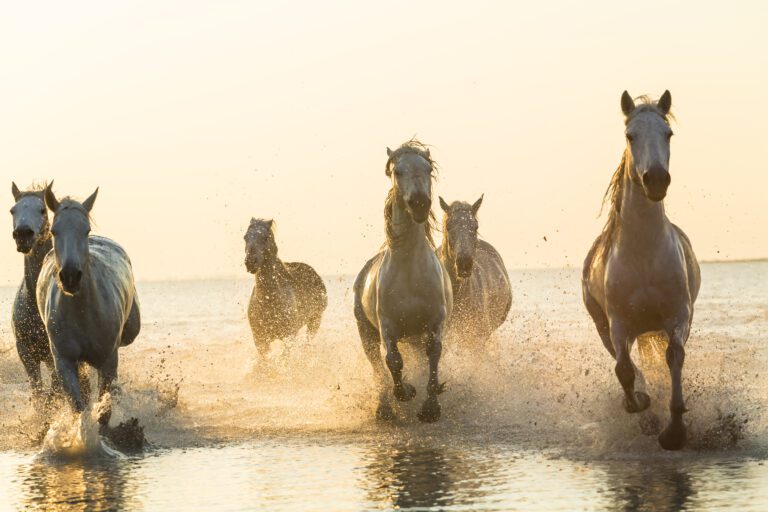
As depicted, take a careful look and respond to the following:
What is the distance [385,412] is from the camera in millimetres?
10414

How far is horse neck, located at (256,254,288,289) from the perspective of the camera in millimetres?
16875

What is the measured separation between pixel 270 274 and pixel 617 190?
8931mm

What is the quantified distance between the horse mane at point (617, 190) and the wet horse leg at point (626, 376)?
68 centimetres

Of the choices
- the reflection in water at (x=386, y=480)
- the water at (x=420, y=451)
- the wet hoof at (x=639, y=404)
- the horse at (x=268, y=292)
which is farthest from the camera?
the horse at (x=268, y=292)

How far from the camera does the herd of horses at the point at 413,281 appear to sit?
8.35 metres

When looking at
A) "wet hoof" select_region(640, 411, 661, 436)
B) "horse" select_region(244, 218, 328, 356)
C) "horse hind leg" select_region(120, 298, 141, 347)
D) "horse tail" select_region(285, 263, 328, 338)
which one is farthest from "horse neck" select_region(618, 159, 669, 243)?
"horse tail" select_region(285, 263, 328, 338)

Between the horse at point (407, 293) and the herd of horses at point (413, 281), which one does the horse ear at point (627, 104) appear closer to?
the herd of horses at point (413, 281)

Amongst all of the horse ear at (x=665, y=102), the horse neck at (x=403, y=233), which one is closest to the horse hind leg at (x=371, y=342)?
the horse neck at (x=403, y=233)

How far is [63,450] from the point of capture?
29.3 ft

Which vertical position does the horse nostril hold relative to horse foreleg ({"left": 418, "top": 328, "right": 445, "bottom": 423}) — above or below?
above

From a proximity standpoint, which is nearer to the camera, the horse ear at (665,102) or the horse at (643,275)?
the horse at (643,275)

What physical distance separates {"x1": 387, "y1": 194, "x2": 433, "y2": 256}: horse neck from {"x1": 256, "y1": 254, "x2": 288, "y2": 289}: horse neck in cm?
670

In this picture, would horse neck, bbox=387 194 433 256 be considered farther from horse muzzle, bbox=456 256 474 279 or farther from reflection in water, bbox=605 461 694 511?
reflection in water, bbox=605 461 694 511

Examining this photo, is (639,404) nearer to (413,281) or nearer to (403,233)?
(413,281)
